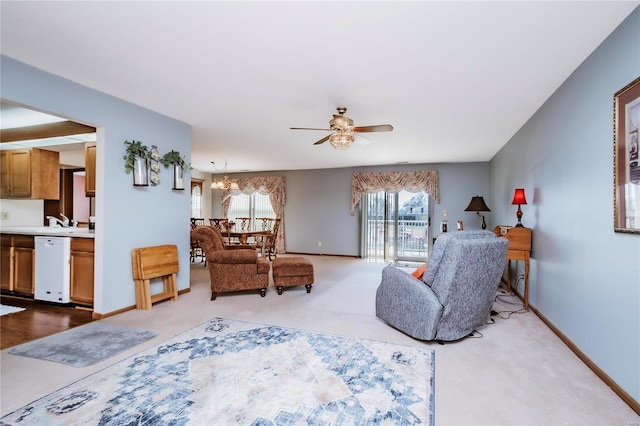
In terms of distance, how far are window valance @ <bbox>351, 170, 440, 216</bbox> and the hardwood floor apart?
19.7ft

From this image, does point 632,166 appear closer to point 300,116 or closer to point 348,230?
point 300,116

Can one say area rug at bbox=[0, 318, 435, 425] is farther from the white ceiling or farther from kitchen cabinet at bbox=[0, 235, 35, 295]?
kitchen cabinet at bbox=[0, 235, 35, 295]

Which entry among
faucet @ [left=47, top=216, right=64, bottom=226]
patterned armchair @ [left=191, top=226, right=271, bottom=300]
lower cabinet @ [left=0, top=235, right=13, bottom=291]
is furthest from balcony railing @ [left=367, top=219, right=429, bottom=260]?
lower cabinet @ [left=0, top=235, right=13, bottom=291]

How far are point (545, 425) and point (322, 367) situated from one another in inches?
54.2

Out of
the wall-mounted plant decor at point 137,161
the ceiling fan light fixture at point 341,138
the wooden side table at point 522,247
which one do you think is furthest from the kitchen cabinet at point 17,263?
the wooden side table at point 522,247

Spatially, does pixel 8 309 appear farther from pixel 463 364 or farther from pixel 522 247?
pixel 522 247

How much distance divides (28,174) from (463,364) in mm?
5881

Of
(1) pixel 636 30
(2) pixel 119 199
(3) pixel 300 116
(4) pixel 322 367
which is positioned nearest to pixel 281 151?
(3) pixel 300 116

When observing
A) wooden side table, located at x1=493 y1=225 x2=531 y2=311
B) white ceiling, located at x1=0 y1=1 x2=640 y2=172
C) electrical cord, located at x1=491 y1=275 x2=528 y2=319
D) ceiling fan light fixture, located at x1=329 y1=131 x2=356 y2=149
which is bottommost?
electrical cord, located at x1=491 y1=275 x2=528 y2=319

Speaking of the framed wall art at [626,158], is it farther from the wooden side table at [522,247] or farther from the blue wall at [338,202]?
the blue wall at [338,202]

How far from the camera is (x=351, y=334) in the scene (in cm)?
292

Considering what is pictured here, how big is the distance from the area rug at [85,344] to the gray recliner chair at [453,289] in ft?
8.15

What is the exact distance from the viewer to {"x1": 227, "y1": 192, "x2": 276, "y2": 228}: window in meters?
9.13

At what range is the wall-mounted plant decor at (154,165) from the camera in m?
3.78
